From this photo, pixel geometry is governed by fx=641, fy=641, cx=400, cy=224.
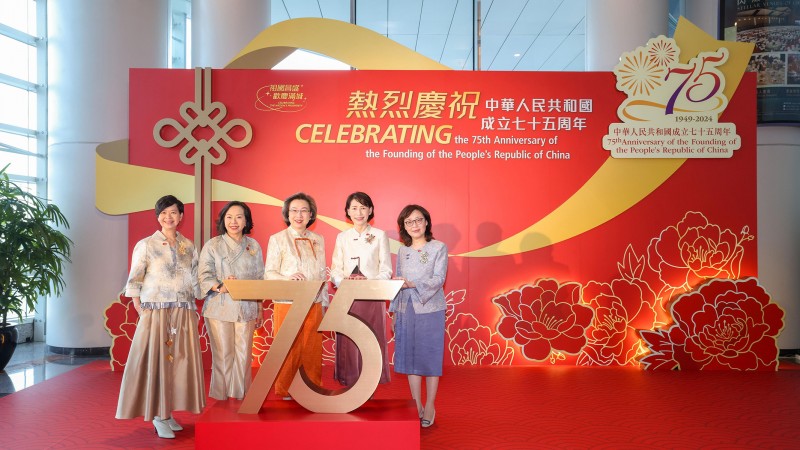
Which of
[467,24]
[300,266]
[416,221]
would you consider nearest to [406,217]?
[416,221]

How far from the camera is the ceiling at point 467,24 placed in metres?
8.58

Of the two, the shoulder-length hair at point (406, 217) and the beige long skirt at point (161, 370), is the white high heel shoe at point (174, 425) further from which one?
the shoulder-length hair at point (406, 217)

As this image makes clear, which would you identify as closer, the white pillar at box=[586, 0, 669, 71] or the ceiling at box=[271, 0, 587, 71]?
the white pillar at box=[586, 0, 669, 71]

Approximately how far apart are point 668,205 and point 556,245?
104 cm

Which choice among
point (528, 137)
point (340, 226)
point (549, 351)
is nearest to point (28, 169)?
point (340, 226)

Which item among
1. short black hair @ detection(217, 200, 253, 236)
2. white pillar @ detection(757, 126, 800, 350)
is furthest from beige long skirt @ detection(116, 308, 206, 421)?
white pillar @ detection(757, 126, 800, 350)

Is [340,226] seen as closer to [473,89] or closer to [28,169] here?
[473,89]

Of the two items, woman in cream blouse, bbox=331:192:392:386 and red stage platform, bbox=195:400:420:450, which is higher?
woman in cream blouse, bbox=331:192:392:386

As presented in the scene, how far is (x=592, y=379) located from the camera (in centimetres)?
510

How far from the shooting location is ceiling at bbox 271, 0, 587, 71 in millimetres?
8578

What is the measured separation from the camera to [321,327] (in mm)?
3340

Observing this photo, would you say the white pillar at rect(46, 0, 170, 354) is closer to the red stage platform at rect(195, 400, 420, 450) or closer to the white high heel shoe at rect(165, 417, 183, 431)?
the white high heel shoe at rect(165, 417, 183, 431)

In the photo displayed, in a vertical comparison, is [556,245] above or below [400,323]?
above

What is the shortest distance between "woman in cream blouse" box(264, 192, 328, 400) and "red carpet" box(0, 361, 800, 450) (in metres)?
0.69
